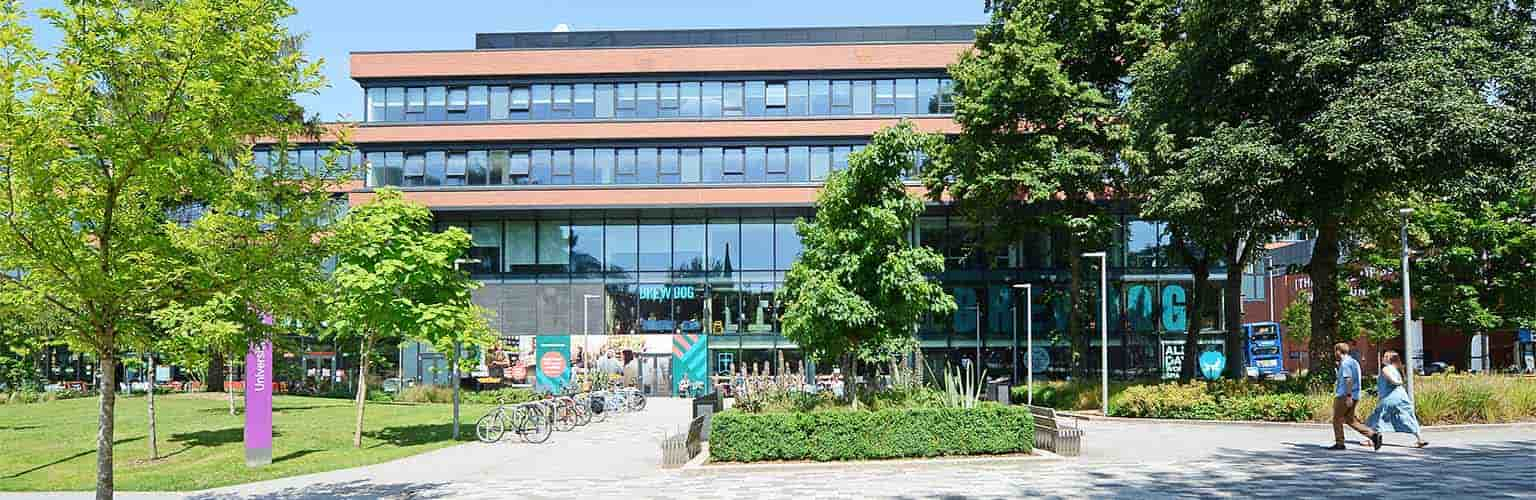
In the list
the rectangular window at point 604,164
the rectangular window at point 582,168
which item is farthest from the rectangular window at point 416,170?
the rectangular window at point 604,164

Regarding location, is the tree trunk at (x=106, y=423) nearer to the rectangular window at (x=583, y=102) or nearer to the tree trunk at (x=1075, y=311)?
the tree trunk at (x=1075, y=311)

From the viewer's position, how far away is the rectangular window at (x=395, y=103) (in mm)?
48688

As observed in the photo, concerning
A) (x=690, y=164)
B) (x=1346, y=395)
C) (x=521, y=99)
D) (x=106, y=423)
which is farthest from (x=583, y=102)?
(x=106, y=423)

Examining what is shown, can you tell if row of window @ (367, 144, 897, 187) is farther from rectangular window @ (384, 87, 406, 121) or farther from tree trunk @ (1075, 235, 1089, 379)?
tree trunk @ (1075, 235, 1089, 379)

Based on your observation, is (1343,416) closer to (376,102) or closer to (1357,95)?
(1357,95)

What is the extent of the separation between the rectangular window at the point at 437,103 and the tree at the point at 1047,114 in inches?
855

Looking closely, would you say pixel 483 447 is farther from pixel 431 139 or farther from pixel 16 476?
pixel 431 139

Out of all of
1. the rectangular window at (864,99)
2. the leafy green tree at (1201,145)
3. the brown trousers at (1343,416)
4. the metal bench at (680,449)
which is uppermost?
the rectangular window at (864,99)

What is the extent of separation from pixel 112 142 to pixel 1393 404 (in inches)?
678

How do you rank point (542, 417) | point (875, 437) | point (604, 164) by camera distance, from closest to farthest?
point (875, 437)
point (542, 417)
point (604, 164)

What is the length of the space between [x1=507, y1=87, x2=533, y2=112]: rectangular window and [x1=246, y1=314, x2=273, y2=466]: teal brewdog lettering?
1163 inches

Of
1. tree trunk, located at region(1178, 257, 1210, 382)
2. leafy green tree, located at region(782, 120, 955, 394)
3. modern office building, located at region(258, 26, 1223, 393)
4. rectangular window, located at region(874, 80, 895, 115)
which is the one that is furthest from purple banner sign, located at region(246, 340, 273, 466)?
rectangular window, located at region(874, 80, 895, 115)

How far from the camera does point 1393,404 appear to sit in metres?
17.6

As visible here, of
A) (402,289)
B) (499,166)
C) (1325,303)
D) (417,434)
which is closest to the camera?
(402,289)
